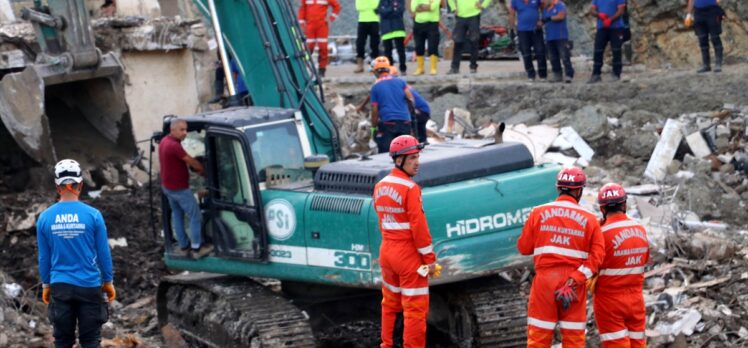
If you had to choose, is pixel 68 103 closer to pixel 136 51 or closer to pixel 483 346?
pixel 136 51

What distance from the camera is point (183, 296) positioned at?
10.9 metres

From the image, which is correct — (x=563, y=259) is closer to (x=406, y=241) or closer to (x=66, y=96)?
(x=406, y=241)

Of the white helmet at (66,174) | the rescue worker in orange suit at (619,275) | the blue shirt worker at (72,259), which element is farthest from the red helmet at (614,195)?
the white helmet at (66,174)

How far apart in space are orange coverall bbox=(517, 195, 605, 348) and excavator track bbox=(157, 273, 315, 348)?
2.03 meters

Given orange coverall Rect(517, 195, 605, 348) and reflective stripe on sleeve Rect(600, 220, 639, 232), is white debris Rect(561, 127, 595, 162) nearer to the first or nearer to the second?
reflective stripe on sleeve Rect(600, 220, 639, 232)

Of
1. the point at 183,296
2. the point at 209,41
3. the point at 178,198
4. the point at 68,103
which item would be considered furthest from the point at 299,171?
the point at 209,41

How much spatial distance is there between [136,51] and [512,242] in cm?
884

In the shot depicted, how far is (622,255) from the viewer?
27.4 ft

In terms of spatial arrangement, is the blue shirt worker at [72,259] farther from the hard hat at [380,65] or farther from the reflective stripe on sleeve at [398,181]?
the hard hat at [380,65]

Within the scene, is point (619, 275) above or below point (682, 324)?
above

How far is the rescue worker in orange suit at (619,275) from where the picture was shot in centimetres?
837

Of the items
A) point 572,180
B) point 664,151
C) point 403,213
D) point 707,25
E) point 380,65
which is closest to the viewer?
point 572,180

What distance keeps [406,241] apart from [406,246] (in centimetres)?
3

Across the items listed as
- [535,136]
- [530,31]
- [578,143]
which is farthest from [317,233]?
[530,31]
